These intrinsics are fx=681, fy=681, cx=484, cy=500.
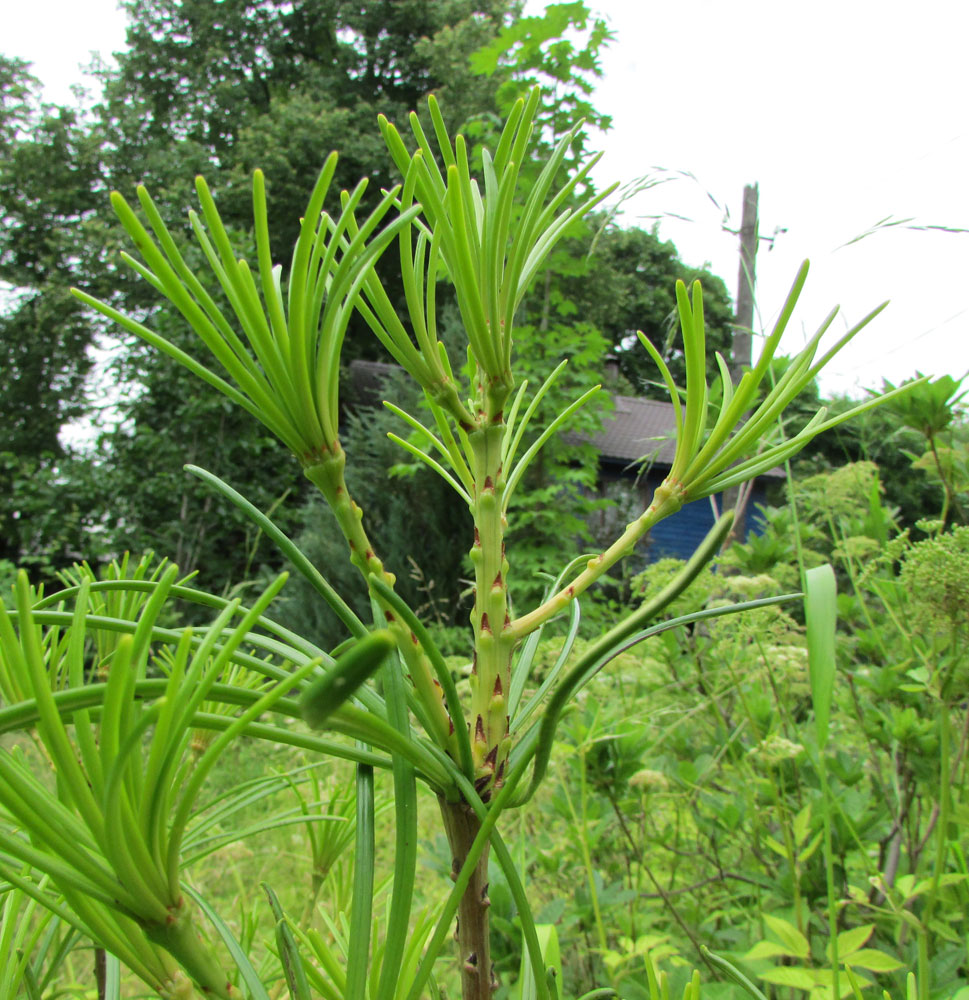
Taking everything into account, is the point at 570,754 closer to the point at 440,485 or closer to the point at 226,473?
the point at 440,485

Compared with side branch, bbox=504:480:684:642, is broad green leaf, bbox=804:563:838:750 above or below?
below

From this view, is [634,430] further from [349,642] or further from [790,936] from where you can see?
[349,642]

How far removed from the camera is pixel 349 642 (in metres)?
0.19

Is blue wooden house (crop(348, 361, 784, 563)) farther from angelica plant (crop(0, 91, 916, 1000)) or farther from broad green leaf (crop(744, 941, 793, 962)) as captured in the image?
angelica plant (crop(0, 91, 916, 1000))

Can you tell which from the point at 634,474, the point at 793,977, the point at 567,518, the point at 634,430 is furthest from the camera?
the point at 634,430

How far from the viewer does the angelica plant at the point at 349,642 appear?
0.15m

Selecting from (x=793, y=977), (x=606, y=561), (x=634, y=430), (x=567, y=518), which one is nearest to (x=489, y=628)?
(x=606, y=561)

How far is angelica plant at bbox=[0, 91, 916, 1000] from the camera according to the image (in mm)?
147

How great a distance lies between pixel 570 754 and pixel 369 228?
810 millimetres

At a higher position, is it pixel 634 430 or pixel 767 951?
pixel 634 430

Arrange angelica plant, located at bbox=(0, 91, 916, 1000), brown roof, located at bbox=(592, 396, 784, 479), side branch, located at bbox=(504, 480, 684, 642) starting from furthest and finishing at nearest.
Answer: brown roof, located at bbox=(592, 396, 784, 479)
side branch, located at bbox=(504, 480, 684, 642)
angelica plant, located at bbox=(0, 91, 916, 1000)

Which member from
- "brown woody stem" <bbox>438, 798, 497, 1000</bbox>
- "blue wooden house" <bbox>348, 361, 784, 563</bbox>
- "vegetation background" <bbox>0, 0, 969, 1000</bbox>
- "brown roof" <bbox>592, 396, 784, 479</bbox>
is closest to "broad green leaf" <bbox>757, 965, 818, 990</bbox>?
"vegetation background" <bbox>0, 0, 969, 1000</bbox>

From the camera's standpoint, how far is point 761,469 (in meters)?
0.28

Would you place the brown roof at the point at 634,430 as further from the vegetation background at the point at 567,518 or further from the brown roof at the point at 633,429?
the vegetation background at the point at 567,518
